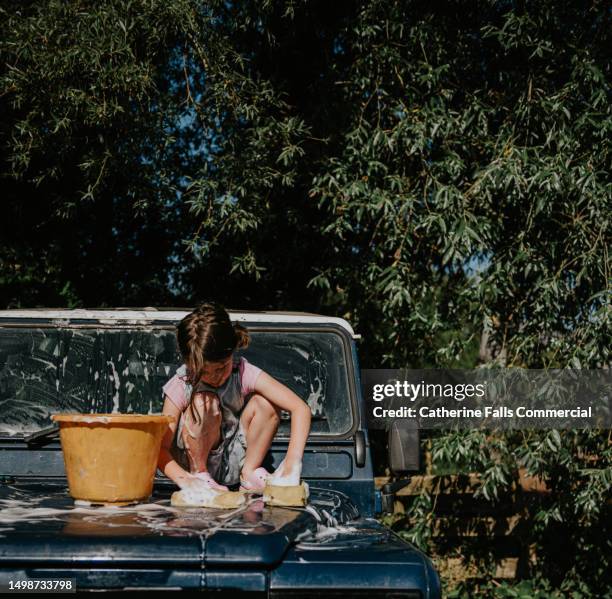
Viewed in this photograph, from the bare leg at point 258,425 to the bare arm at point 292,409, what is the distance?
0.16ft

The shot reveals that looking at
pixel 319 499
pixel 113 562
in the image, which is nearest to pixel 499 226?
pixel 319 499

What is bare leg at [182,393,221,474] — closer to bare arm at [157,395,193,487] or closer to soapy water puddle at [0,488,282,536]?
bare arm at [157,395,193,487]

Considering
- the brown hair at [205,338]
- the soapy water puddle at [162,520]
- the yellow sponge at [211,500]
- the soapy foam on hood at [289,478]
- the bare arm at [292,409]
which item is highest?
the brown hair at [205,338]

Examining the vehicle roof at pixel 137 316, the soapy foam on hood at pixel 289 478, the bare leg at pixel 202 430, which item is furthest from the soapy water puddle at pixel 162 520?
the vehicle roof at pixel 137 316

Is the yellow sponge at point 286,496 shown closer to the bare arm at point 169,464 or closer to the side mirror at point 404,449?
the bare arm at point 169,464

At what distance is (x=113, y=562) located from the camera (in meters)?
2.34

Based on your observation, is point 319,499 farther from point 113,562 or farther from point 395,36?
point 395,36

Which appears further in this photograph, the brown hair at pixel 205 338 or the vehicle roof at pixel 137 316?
the vehicle roof at pixel 137 316

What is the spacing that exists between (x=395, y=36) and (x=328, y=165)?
1.23 metres

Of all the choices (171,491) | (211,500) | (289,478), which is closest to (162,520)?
(211,500)

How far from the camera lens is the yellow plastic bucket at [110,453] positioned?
289 cm

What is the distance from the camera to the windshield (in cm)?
381

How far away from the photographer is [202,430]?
3.45 m

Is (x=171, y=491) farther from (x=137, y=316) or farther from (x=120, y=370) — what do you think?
(x=137, y=316)
